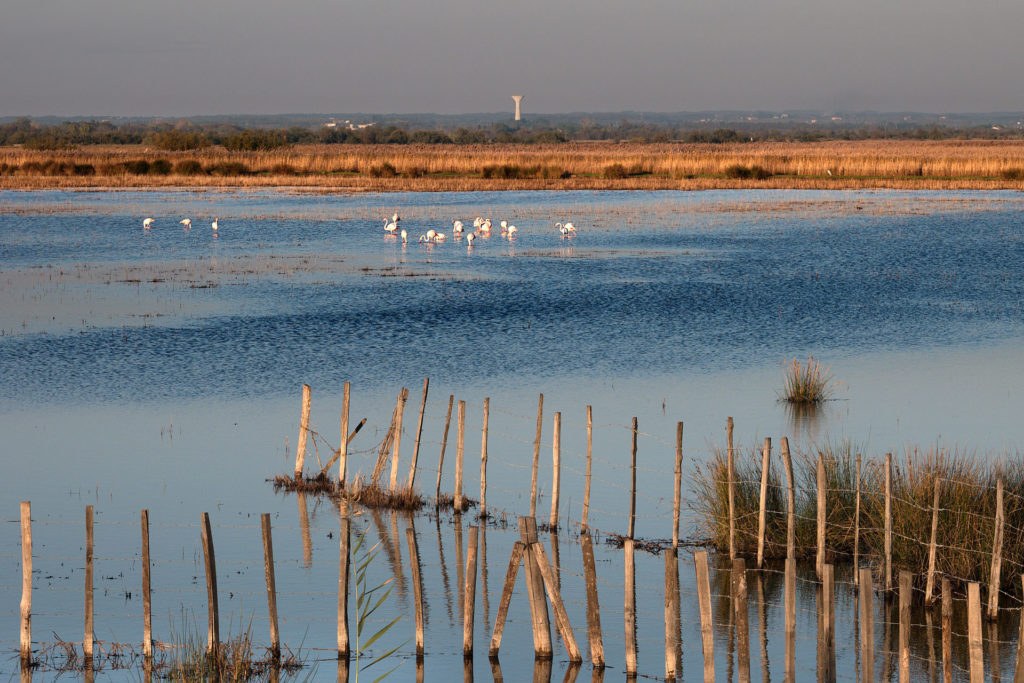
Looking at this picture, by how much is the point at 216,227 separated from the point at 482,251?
10.4 m

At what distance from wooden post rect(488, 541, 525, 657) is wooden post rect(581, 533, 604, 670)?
0.50 meters

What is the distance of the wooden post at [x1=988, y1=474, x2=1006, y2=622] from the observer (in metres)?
10.2

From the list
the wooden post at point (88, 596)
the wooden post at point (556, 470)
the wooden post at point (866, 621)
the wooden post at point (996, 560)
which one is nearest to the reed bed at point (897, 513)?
the wooden post at point (996, 560)

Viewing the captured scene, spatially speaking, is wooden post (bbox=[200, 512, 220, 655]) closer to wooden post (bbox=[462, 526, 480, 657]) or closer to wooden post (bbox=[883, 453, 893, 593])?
wooden post (bbox=[462, 526, 480, 657])

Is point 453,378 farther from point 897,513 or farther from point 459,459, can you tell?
point 897,513

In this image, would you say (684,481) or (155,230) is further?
(155,230)

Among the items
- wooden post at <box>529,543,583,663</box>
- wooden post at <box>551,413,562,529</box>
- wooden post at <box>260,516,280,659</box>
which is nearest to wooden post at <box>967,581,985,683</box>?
wooden post at <box>529,543,583,663</box>

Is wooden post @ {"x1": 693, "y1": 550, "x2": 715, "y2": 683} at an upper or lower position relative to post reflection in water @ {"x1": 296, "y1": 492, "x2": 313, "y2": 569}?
upper

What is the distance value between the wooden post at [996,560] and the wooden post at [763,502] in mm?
2120

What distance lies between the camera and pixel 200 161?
78875 mm

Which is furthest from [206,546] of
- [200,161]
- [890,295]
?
[200,161]

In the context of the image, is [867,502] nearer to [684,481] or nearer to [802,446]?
[684,481]

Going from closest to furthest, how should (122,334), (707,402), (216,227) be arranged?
(707,402), (122,334), (216,227)

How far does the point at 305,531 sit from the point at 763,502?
5.33 metres
